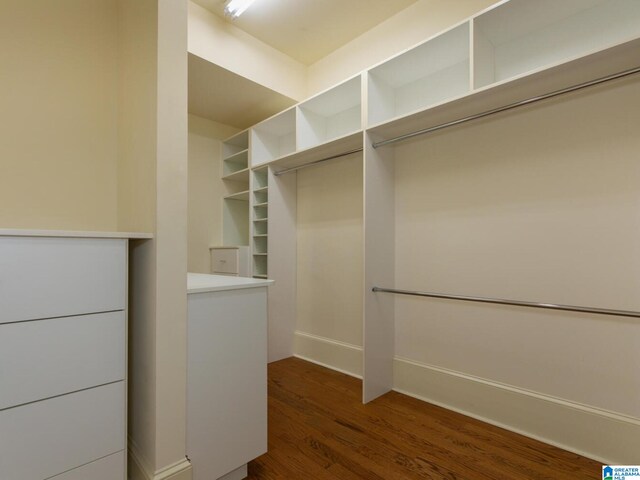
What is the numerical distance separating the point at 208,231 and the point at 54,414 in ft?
8.17

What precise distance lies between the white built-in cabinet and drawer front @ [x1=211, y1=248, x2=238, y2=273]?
0.21 m

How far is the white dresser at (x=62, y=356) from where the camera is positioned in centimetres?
98

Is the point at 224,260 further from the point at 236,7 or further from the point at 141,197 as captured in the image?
the point at 236,7

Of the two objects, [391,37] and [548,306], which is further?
[391,37]

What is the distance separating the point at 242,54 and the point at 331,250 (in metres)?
1.79

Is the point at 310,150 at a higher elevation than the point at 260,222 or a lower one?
higher

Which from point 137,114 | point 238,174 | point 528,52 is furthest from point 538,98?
point 238,174

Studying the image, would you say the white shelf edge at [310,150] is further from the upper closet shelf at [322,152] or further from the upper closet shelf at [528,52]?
the upper closet shelf at [528,52]

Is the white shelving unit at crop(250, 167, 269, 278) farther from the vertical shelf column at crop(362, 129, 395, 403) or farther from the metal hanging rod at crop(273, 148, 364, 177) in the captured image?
the vertical shelf column at crop(362, 129, 395, 403)

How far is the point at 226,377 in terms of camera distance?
140 cm

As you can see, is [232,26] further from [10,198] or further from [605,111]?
[605,111]

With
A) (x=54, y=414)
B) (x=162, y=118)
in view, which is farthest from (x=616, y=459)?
(x=162, y=118)

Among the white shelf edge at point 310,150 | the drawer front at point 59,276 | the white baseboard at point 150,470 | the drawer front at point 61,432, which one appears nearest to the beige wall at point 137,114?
the drawer front at point 59,276

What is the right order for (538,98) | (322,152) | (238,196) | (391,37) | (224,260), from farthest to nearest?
(238,196), (224,260), (322,152), (391,37), (538,98)
